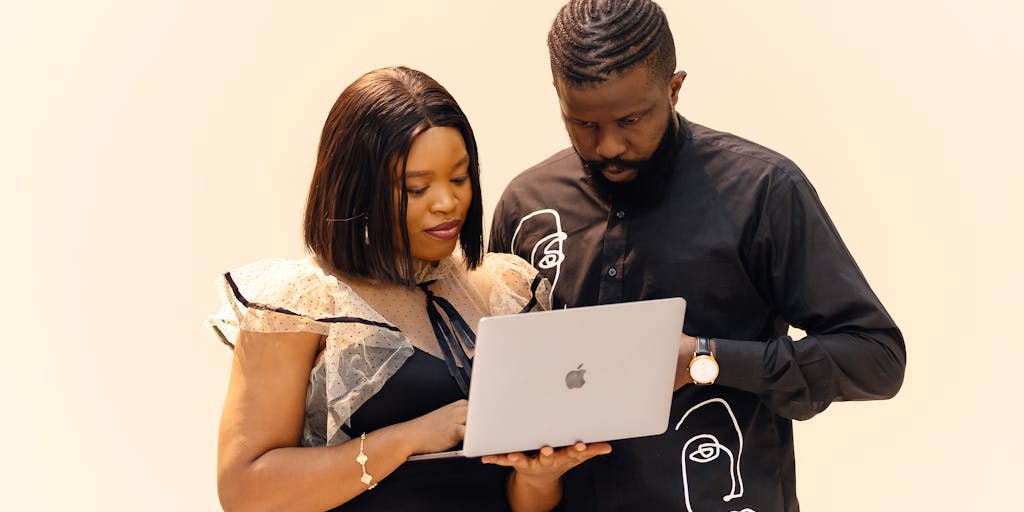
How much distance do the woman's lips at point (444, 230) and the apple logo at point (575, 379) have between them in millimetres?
404

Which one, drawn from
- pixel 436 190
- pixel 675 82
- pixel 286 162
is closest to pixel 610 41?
pixel 675 82

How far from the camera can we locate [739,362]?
2.22m

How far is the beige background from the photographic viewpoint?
147 inches

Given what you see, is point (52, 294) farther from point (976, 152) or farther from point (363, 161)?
point (976, 152)

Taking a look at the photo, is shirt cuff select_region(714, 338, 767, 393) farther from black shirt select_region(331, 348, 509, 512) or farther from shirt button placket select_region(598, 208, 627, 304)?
black shirt select_region(331, 348, 509, 512)

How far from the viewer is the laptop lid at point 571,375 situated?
188 centimetres

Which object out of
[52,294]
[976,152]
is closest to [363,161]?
[52,294]

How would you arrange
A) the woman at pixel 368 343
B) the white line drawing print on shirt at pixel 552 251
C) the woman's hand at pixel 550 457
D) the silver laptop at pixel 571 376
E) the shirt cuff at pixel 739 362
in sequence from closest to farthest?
the silver laptop at pixel 571 376 → the woman's hand at pixel 550 457 → the woman at pixel 368 343 → the shirt cuff at pixel 739 362 → the white line drawing print on shirt at pixel 552 251

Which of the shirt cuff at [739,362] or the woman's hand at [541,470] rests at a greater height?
the shirt cuff at [739,362]

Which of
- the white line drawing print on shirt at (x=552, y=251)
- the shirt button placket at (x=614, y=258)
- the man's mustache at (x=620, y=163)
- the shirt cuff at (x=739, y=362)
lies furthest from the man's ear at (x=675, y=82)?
the shirt cuff at (x=739, y=362)

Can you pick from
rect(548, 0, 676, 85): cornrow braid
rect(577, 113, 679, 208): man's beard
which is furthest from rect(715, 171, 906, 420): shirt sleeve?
rect(548, 0, 676, 85): cornrow braid

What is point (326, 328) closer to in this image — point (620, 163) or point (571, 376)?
point (571, 376)

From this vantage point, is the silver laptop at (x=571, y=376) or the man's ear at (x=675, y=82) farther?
the man's ear at (x=675, y=82)

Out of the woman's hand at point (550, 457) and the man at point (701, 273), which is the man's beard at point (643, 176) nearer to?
the man at point (701, 273)
